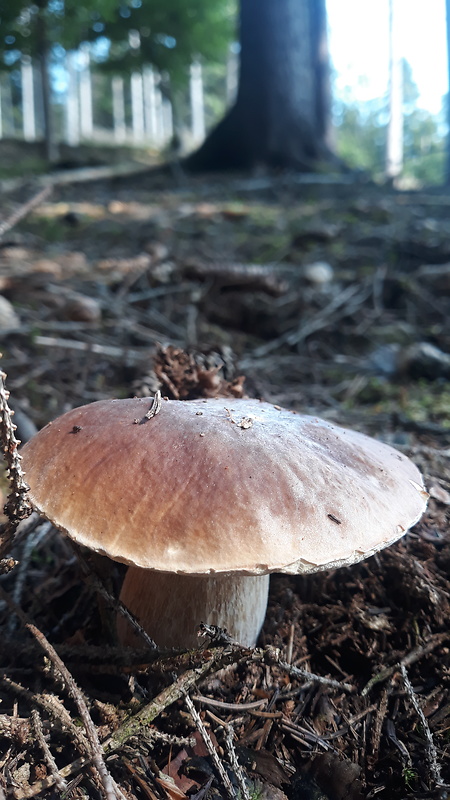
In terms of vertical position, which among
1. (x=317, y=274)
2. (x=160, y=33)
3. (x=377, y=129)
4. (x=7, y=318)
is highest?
(x=377, y=129)

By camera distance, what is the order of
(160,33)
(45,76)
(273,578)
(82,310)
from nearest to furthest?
(273,578) < (82,310) < (45,76) < (160,33)

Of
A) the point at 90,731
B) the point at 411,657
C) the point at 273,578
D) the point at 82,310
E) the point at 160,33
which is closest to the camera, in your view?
the point at 90,731

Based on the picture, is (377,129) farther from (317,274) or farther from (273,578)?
(273,578)

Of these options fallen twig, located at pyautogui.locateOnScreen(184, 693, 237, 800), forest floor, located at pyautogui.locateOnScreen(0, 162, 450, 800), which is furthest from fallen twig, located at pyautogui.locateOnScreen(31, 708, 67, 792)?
fallen twig, located at pyautogui.locateOnScreen(184, 693, 237, 800)

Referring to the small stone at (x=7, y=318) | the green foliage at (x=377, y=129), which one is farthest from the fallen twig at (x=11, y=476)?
the green foliage at (x=377, y=129)

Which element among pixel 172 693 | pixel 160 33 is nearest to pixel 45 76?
pixel 160 33

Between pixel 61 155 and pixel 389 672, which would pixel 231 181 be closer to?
pixel 61 155
